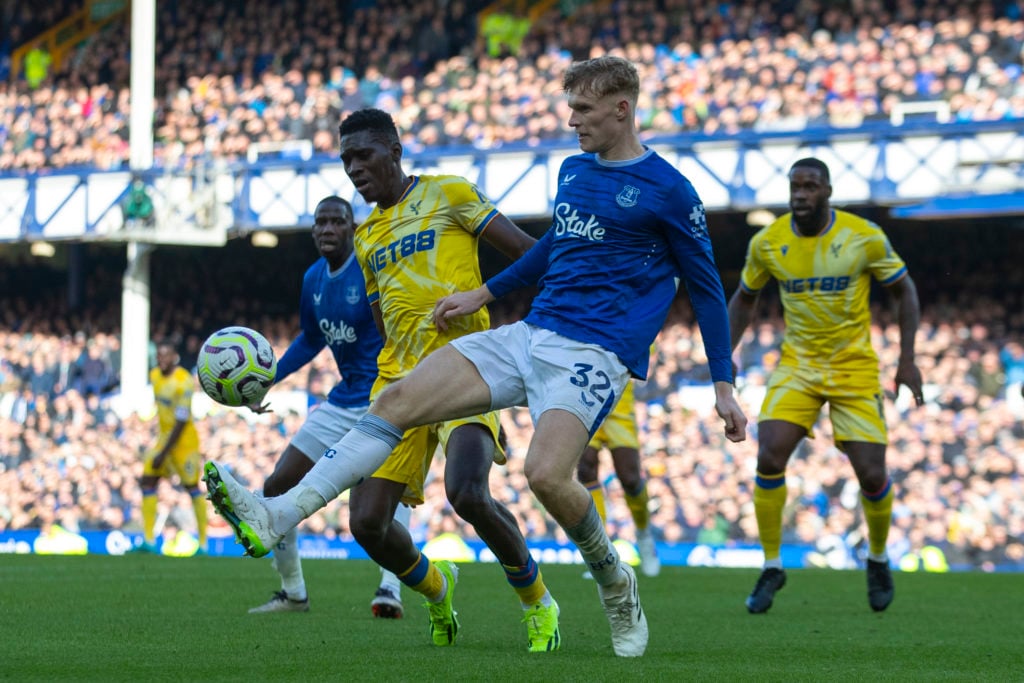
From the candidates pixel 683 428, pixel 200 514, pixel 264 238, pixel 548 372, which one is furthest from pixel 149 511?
pixel 548 372

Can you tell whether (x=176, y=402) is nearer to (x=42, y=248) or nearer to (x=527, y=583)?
(x=527, y=583)

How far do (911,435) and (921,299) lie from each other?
132 inches

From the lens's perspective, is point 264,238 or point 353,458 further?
point 264,238

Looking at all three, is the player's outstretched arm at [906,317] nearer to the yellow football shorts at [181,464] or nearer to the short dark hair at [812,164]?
the short dark hair at [812,164]

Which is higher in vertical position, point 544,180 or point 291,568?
point 544,180

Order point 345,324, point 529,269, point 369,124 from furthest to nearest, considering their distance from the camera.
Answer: point 345,324, point 369,124, point 529,269

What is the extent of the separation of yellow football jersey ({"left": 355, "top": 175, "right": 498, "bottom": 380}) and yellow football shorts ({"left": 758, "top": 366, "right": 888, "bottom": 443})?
2851mm

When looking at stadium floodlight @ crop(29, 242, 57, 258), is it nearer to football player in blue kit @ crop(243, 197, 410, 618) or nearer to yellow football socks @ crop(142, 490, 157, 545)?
yellow football socks @ crop(142, 490, 157, 545)

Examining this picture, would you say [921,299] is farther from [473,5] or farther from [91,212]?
[91,212]

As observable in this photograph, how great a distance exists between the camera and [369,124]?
21.3 feet

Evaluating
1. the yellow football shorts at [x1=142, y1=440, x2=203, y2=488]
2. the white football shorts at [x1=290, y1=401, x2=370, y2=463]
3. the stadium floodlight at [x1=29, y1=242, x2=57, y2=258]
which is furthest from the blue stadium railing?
the white football shorts at [x1=290, y1=401, x2=370, y2=463]

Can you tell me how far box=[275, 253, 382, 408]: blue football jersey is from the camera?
8.14m

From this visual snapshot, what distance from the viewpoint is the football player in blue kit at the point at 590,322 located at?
17.6 feet

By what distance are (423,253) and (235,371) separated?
1.12 meters
